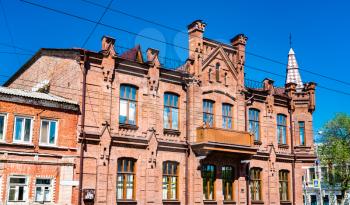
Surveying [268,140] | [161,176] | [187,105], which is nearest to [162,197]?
[161,176]

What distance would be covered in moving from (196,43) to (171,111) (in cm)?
484

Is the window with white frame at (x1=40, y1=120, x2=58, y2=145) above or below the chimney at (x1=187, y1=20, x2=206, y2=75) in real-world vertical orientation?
below

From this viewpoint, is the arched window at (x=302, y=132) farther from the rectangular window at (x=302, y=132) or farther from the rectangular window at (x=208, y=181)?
the rectangular window at (x=208, y=181)

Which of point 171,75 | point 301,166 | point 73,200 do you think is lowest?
point 73,200

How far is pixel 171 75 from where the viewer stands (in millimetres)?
26594

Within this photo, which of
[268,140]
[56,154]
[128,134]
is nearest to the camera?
[56,154]

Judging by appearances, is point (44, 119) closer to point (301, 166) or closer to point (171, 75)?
point (171, 75)

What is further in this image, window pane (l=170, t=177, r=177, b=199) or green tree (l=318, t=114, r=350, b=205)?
green tree (l=318, t=114, r=350, b=205)

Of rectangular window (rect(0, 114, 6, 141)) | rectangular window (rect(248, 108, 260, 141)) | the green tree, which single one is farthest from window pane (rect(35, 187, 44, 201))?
the green tree

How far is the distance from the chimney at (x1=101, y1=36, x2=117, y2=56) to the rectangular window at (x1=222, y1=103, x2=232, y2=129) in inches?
350

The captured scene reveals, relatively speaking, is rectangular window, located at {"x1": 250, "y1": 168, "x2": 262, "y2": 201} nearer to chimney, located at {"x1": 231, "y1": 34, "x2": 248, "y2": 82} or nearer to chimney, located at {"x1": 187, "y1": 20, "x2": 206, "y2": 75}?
chimney, located at {"x1": 231, "y1": 34, "x2": 248, "y2": 82}

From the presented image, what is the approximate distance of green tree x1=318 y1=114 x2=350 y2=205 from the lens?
40.7 metres

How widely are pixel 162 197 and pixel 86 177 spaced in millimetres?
4976

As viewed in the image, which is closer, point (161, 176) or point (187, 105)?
point (161, 176)
